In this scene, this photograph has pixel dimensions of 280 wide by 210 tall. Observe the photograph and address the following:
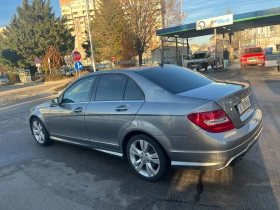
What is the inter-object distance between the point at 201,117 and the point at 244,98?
94 centimetres

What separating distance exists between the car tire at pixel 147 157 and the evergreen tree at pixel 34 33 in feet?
145

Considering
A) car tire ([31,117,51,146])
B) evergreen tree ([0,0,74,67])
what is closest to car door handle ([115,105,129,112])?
car tire ([31,117,51,146])

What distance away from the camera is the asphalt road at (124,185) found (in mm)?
2936

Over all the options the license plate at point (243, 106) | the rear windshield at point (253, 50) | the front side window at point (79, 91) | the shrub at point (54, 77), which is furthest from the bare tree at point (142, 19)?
the license plate at point (243, 106)

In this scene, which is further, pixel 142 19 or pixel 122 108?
pixel 142 19

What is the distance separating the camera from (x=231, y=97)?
3119mm

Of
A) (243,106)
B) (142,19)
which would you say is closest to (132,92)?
(243,106)

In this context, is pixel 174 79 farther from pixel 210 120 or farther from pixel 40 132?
pixel 40 132

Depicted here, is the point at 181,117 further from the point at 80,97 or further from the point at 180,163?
the point at 80,97

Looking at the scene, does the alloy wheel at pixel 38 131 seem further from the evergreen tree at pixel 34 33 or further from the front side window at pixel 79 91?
the evergreen tree at pixel 34 33

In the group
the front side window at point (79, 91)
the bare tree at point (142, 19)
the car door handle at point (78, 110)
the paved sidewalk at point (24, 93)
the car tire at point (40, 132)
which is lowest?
the paved sidewalk at point (24, 93)

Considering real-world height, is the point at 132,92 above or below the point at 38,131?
above

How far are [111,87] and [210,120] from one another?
1.70m

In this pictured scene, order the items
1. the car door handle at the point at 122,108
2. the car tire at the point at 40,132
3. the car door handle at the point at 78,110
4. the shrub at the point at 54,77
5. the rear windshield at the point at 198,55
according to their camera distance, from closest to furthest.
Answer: the car door handle at the point at 122,108 < the car door handle at the point at 78,110 < the car tire at the point at 40,132 < the rear windshield at the point at 198,55 < the shrub at the point at 54,77
